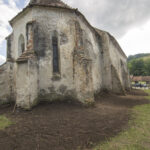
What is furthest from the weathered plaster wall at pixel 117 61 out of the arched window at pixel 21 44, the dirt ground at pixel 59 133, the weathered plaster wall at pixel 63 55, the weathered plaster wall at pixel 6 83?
the weathered plaster wall at pixel 6 83

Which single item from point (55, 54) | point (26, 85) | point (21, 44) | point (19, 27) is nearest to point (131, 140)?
point (26, 85)

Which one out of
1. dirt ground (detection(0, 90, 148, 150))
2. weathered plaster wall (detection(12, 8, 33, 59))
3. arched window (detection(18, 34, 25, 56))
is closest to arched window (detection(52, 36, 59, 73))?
weathered plaster wall (detection(12, 8, 33, 59))

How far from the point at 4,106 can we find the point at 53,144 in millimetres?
7122

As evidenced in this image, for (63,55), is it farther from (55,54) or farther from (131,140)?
(131,140)

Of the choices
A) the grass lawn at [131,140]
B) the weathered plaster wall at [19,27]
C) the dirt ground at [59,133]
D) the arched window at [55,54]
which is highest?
the weathered plaster wall at [19,27]

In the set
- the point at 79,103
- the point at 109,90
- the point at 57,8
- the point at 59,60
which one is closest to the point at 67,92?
the point at 79,103

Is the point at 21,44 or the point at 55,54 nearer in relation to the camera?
the point at 55,54

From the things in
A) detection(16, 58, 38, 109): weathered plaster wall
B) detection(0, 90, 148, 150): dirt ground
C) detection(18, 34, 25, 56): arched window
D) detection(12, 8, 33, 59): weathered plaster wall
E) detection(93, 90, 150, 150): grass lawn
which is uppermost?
detection(12, 8, 33, 59): weathered plaster wall

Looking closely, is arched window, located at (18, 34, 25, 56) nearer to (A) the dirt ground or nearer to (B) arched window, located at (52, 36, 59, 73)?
(B) arched window, located at (52, 36, 59, 73)

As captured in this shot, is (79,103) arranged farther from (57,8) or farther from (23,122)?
(57,8)

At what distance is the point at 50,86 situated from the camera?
8.18 m

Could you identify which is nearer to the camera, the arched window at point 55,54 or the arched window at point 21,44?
the arched window at point 55,54

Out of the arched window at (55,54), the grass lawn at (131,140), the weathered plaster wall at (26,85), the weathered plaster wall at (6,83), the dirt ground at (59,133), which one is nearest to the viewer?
the grass lawn at (131,140)

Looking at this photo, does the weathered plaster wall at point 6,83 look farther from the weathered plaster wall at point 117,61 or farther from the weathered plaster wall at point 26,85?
the weathered plaster wall at point 117,61
